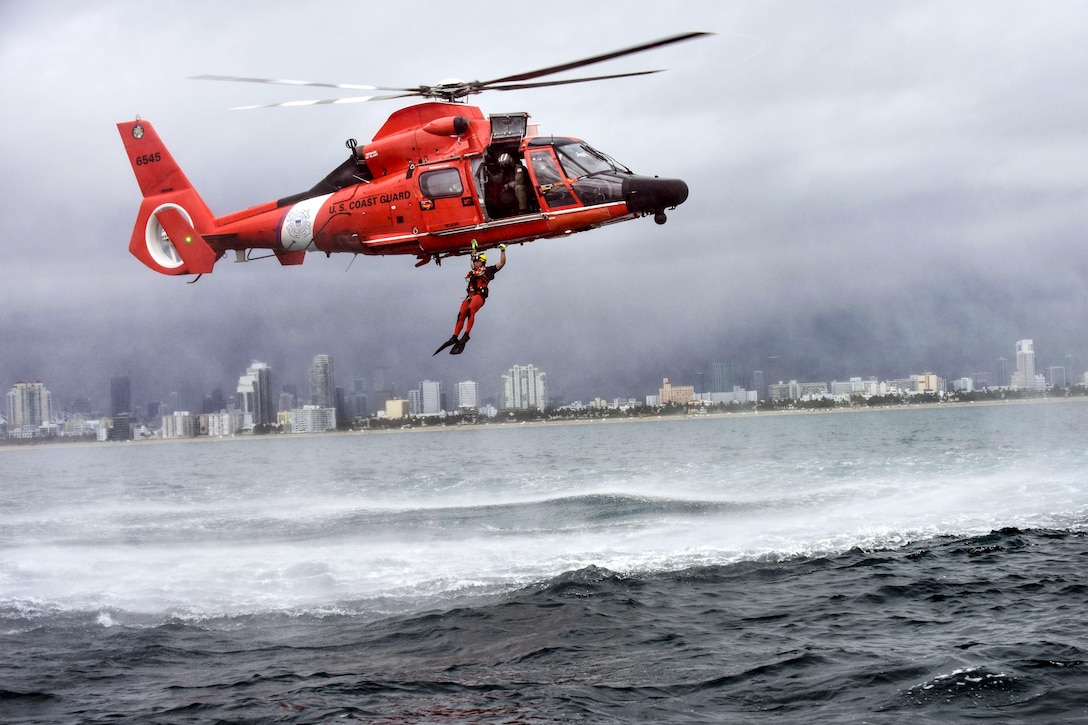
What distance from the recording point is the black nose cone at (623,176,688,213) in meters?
11.6

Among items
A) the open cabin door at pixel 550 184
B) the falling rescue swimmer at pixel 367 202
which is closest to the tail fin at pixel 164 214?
the falling rescue swimmer at pixel 367 202

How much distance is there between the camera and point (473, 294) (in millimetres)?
11664

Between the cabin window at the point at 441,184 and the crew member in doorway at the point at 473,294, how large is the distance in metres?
0.68

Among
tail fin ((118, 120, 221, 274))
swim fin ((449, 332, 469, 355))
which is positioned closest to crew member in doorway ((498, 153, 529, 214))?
swim fin ((449, 332, 469, 355))

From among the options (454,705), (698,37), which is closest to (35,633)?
(454,705)

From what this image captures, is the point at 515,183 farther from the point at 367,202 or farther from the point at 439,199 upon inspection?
the point at 367,202

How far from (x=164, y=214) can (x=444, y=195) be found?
4.63m

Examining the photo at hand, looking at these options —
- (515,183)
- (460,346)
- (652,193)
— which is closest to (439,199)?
(515,183)

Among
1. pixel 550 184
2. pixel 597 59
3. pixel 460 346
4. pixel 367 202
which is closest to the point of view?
pixel 597 59

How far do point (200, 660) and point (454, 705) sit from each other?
12.3 feet

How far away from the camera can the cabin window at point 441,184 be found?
1208cm

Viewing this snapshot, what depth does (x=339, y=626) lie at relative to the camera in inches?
500

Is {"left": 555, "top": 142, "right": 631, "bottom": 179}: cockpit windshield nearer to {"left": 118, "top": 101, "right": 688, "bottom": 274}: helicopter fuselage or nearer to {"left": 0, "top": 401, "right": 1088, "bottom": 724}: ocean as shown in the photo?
{"left": 118, "top": 101, "right": 688, "bottom": 274}: helicopter fuselage

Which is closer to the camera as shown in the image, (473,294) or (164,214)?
(473,294)
